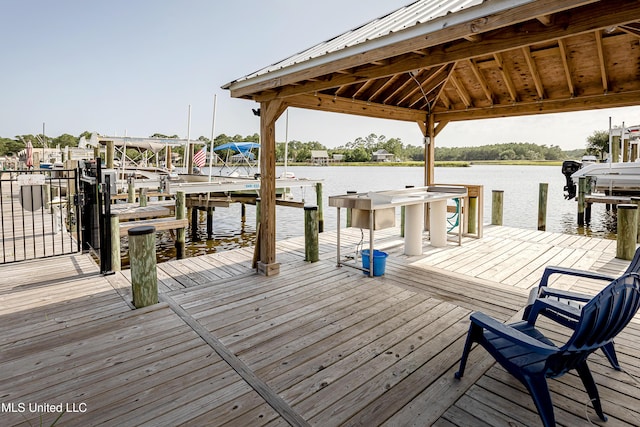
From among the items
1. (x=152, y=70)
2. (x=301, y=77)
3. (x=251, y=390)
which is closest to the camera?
(x=251, y=390)

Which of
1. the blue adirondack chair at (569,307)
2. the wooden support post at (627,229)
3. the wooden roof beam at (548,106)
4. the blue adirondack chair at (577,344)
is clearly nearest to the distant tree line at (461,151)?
the wooden roof beam at (548,106)

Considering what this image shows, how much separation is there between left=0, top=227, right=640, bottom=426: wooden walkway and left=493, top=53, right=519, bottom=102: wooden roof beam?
9.56ft

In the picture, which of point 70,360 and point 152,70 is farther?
point 152,70

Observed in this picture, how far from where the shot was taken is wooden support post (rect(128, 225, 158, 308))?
3.59 metres

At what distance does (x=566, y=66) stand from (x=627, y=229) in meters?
2.69

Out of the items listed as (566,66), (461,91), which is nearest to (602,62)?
(566,66)

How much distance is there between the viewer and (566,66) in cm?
479

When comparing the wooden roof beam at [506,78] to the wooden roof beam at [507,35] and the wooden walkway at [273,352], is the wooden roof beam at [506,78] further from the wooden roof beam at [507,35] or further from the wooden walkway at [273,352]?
the wooden walkway at [273,352]

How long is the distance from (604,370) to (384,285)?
224 centimetres

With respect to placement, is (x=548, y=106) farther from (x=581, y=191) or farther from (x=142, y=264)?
(x=581, y=191)

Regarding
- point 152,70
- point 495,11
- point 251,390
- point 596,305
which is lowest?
point 251,390

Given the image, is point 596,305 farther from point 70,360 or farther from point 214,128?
point 214,128

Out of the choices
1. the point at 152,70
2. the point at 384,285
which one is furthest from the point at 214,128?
the point at 152,70

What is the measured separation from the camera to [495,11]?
7.79ft
